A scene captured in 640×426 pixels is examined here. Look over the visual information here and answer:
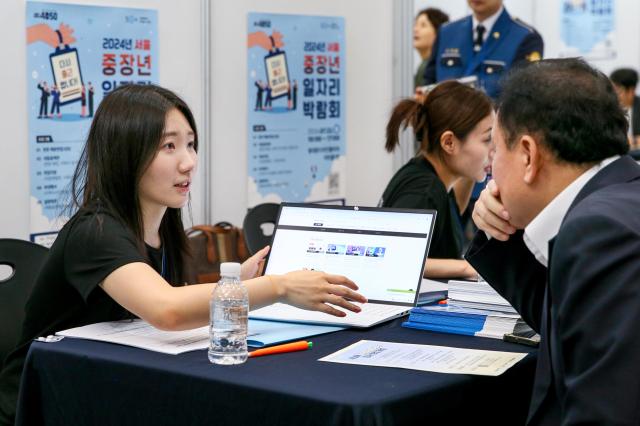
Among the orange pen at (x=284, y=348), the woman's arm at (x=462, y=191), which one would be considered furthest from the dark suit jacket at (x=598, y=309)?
the woman's arm at (x=462, y=191)

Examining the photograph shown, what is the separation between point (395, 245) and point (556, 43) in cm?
647

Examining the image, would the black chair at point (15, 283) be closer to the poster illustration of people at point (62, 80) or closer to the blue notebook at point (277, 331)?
the blue notebook at point (277, 331)

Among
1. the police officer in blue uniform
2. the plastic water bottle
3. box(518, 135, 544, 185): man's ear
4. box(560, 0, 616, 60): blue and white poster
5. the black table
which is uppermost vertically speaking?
box(560, 0, 616, 60): blue and white poster

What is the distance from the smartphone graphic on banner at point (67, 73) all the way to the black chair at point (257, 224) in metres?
0.83

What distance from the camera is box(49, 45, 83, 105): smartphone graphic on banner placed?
11.4 ft

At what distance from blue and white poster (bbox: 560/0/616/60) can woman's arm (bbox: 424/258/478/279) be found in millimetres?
5689

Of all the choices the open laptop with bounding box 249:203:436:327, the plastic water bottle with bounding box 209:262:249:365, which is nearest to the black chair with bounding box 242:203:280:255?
the open laptop with bounding box 249:203:436:327

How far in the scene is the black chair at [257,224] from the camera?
3.40m

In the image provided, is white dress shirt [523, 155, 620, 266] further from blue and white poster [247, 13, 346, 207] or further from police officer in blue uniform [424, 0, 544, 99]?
police officer in blue uniform [424, 0, 544, 99]

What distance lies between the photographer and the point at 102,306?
82.8 inches

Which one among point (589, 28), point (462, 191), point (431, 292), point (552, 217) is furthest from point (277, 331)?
point (589, 28)

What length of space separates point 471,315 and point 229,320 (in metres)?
0.62

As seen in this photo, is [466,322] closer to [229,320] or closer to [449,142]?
[229,320]

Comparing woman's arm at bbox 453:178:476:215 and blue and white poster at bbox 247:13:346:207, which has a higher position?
blue and white poster at bbox 247:13:346:207
